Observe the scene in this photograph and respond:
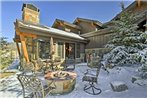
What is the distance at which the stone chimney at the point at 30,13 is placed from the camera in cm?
1426

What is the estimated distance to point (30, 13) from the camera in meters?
14.7

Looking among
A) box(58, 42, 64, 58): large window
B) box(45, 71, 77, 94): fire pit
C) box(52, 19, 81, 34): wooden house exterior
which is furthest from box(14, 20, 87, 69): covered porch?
box(52, 19, 81, 34): wooden house exterior

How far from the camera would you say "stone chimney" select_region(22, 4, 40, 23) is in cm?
1426

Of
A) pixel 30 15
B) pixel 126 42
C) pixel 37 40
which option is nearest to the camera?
pixel 126 42

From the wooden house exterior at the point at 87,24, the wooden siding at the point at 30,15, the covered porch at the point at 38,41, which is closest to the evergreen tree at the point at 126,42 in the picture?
the covered porch at the point at 38,41

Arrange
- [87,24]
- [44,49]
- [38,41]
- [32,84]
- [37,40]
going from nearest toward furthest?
[32,84] < [37,40] < [38,41] < [44,49] < [87,24]

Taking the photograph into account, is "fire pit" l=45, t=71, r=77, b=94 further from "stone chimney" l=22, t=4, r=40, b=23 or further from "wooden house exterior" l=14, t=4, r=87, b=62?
"stone chimney" l=22, t=4, r=40, b=23

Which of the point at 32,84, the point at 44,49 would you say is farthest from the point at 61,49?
the point at 32,84

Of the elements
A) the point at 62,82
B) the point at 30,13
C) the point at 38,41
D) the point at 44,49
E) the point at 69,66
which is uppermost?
the point at 30,13

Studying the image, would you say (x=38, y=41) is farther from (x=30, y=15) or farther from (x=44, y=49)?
(x=30, y=15)

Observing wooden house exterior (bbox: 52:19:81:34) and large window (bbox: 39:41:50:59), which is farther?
wooden house exterior (bbox: 52:19:81:34)

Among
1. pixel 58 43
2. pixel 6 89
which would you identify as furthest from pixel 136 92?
pixel 58 43

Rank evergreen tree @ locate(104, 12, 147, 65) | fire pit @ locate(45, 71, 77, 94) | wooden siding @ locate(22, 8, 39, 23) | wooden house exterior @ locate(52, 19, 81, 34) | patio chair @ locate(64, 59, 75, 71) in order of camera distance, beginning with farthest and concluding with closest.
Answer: wooden house exterior @ locate(52, 19, 81, 34) → wooden siding @ locate(22, 8, 39, 23) → patio chair @ locate(64, 59, 75, 71) → evergreen tree @ locate(104, 12, 147, 65) → fire pit @ locate(45, 71, 77, 94)

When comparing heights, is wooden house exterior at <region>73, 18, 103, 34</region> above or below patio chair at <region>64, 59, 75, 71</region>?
above
